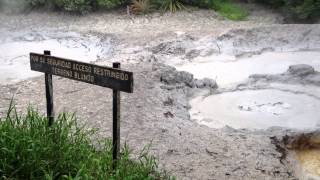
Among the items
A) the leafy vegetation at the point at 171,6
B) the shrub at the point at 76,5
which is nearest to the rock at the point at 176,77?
the leafy vegetation at the point at 171,6

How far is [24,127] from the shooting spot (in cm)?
509

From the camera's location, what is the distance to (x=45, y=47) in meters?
12.6

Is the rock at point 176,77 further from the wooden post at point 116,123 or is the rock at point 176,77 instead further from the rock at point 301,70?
the wooden post at point 116,123

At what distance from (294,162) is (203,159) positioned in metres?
1.29

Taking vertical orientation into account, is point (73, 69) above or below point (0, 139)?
above

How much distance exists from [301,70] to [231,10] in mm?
5700

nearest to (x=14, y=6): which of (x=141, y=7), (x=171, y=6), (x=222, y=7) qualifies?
(x=141, y=7)

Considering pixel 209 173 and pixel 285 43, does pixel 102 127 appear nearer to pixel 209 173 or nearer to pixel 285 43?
pixel 209 173

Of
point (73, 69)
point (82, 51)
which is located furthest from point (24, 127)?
point (82, 51)

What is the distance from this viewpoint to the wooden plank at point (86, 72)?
195 inches

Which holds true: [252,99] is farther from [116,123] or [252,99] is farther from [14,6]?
[14,6]

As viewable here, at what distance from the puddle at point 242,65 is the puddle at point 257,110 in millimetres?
821

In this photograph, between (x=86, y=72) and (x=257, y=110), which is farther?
(x=257, y=110)

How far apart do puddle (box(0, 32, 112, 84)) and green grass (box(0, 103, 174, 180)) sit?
226 inches
